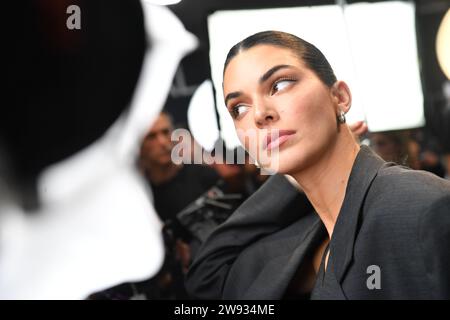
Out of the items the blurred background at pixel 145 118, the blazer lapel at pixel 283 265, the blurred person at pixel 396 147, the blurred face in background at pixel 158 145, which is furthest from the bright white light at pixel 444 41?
the blurred face in background at pixel 158 145

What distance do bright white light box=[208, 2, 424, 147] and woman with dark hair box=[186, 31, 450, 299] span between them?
0.19 feet

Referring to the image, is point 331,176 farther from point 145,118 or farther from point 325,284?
point 145,118

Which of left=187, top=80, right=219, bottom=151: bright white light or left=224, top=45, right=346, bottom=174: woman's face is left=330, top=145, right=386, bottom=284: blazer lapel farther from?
left=187, top=80, right=219, bottom=151: bright white light

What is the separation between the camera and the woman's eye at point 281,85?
1.30m

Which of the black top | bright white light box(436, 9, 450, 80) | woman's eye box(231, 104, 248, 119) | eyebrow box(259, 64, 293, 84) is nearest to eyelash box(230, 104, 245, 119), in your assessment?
woman's eye box(231, 104, 248, 119)

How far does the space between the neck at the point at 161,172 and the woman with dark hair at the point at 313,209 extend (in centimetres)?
23

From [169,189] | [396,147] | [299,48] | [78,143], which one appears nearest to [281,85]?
[299,48]

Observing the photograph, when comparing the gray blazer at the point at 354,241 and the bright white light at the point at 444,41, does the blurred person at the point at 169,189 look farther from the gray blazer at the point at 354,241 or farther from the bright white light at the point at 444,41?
the bright white light at the point at 444,41

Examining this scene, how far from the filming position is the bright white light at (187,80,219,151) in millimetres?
1465

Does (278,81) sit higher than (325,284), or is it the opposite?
(278,81)

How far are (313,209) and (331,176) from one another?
0.45 ft

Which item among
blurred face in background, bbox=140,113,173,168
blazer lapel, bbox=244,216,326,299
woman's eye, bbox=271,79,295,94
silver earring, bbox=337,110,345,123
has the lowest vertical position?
blazer lapel, bbox=244,216,326,299

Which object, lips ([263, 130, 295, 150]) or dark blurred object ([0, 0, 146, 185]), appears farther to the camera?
dark blurred object ([0, 0, 146, 185])

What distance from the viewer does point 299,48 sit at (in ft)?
4.35
